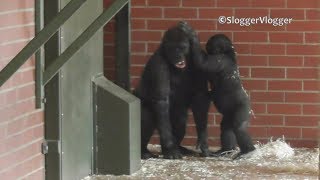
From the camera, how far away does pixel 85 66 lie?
7.27 m

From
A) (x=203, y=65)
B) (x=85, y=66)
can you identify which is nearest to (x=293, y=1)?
(x=203, y=65)

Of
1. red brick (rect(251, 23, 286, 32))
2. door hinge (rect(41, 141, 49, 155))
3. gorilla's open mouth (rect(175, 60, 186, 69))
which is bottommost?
door hinge (rect(41, 141, 49, 155))

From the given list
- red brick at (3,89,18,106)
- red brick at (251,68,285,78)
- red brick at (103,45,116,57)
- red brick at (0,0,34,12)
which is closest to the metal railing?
red brick at (3,89,18,106)

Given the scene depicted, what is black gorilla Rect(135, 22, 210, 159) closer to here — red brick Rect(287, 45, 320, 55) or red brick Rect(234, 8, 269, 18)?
red brick Rect(234, 8, 269, 18)

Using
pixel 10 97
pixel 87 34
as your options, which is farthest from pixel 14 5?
pixel 87 34

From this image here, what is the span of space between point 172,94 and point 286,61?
1.41 meters

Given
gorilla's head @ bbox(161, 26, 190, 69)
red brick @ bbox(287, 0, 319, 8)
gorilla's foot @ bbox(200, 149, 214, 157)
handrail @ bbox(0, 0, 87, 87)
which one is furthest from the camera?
red brick @ bbox(287, 0, 319, 8)

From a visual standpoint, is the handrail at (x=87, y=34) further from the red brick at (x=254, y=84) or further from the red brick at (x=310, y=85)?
the red brick at (x=310, y=85)

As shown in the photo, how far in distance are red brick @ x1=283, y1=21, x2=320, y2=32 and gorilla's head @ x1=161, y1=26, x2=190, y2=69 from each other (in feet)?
4.60

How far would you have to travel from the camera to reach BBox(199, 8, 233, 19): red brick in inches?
347

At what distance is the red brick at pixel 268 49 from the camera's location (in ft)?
28.9

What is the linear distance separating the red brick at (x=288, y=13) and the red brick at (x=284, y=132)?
3.84 feet

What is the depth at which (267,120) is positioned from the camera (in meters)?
8.91

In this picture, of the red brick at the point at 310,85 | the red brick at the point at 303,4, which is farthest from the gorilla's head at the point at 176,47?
the red brick at the point at 310,85
